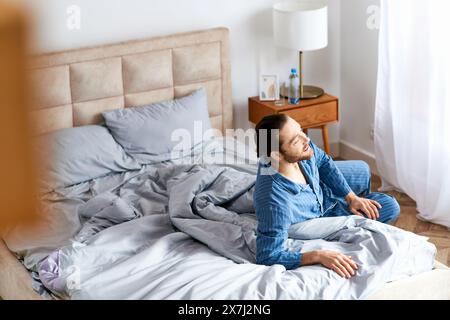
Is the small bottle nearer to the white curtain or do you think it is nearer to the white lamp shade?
the white lamp shade

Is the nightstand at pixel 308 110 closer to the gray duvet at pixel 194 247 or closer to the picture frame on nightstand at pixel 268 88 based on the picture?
the picture frame on nightstand at pixel 268 88

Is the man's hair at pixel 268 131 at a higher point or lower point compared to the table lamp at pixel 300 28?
lower

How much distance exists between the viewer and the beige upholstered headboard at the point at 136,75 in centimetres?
330

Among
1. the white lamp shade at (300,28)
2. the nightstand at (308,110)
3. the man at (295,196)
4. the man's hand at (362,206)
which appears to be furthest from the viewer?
the nightstand at (308,110)

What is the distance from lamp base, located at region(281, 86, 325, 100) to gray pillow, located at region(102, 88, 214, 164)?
593 millimetres

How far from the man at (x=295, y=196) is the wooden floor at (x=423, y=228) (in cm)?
58

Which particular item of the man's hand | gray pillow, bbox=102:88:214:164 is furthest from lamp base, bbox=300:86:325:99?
the man's hand

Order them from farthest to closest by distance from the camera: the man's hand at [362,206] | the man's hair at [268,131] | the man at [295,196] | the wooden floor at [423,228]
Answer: the wooden floor at [423,228] → the man's hand at [362,206] → the man's hair at [268,131] → the man at [295,196]

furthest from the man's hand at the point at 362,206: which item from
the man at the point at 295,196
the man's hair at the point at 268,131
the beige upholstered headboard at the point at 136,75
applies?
the beige upholstered headboard at the point at 136,75

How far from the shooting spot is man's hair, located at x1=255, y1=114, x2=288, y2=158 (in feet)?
7.66

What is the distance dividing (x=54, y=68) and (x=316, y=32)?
56.6 inches

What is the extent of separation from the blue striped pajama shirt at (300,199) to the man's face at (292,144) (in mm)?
76

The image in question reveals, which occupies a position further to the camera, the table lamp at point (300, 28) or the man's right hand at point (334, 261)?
the table lamp at point (300, 28)

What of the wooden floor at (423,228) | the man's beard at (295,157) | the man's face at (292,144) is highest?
the man's face at (292,144)
